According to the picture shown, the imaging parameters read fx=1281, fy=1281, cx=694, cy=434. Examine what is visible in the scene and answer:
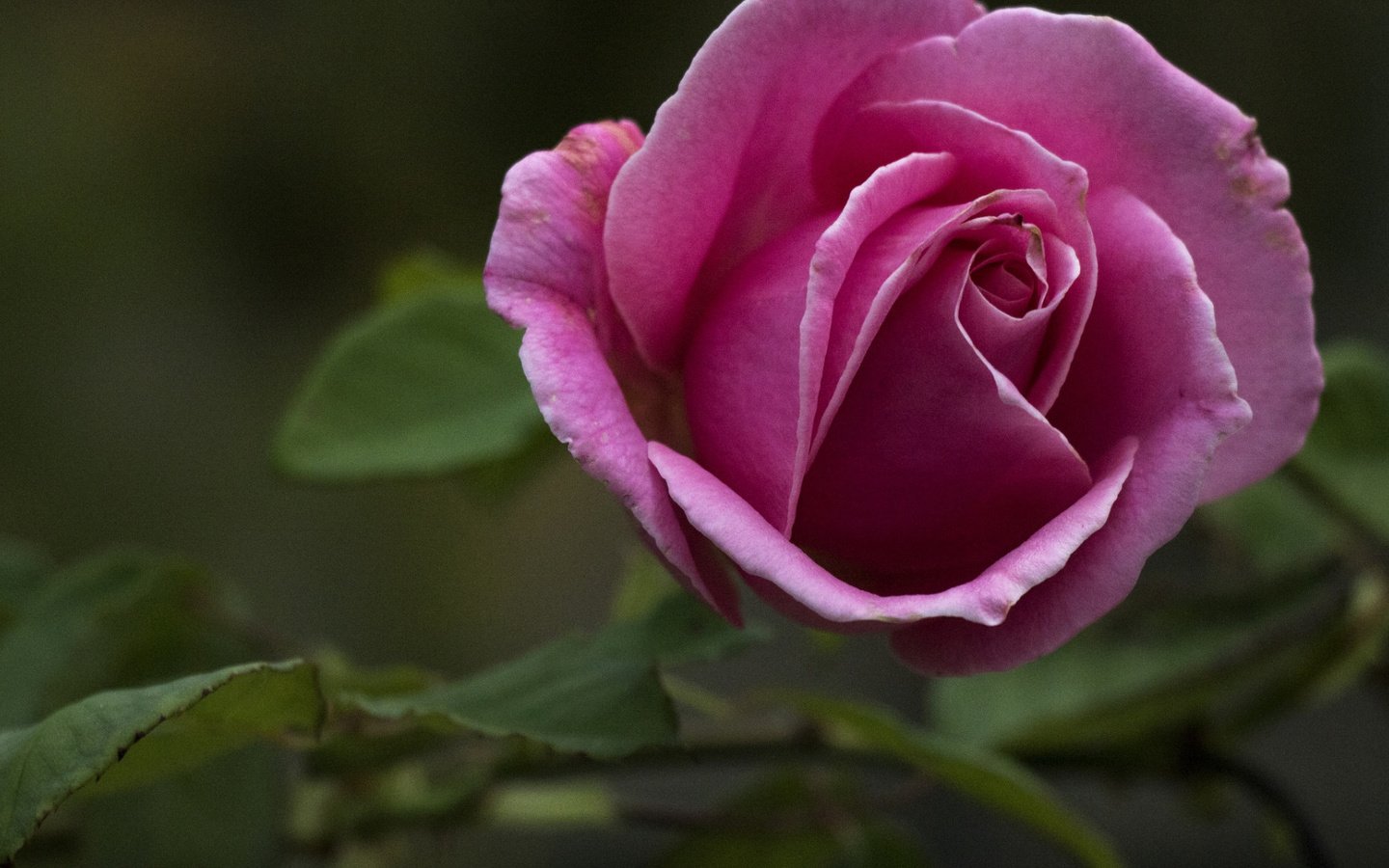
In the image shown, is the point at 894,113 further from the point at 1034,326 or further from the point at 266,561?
the point at 266,561

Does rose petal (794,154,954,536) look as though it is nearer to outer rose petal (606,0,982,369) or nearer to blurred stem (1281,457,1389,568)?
outer rose petal (606,0,982,369)

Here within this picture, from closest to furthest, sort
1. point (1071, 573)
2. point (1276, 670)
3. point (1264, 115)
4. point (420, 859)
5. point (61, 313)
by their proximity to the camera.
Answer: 1. point (1071, 573)
2. point (1276, 670)
3. point (420, 859)
4. point (1264, 115)
5. point (61, 313)

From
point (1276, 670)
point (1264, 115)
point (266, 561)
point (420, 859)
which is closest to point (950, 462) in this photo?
point (1276, 670)

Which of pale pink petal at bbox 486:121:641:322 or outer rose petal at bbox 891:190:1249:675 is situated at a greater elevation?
pale pink petal at bbox 486:121:641:322

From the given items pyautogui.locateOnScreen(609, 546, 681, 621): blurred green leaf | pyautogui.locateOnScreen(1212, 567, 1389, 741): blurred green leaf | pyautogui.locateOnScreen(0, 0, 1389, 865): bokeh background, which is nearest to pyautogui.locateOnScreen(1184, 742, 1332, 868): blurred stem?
pyautogui.locateOnScreen(1212, 567, 1389, 741): blurred green leaf

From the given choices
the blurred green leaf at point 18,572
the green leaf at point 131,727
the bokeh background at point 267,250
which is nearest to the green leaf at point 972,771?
the green leaf at point 131,727

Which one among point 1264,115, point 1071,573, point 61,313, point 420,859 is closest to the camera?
point 1071,573

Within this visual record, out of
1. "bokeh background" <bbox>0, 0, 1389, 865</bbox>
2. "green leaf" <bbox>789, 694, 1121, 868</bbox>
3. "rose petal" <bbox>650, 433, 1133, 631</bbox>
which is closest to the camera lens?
"rose petal" <bbox>650, 433, 1133, 631</bbox>

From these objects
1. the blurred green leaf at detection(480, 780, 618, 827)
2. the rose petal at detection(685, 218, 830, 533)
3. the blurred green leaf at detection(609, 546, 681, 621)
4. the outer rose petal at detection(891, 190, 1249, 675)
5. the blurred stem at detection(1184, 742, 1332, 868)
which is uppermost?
the rose petal at detection(685, 218, 830, 533)
